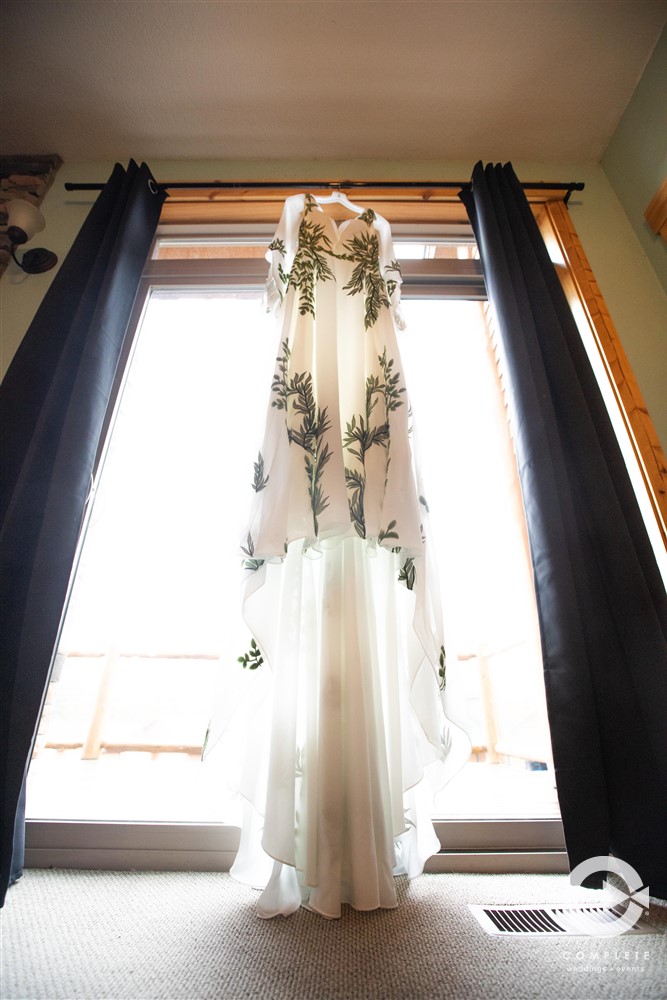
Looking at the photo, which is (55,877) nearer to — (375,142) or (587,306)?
(587,306)

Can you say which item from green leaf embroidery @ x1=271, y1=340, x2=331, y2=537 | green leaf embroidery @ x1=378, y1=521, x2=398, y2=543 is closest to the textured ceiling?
green leaf embroidery @ x1=271, y1=340, x2=331, y2=537

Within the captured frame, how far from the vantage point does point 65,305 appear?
3.72ft

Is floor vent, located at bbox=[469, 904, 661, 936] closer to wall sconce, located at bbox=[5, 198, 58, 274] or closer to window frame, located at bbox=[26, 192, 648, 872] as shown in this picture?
window frame, located at bbox=[26, 192, 648, 872]

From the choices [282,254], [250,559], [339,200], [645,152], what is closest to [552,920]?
[250,559]

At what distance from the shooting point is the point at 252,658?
2.60 ft

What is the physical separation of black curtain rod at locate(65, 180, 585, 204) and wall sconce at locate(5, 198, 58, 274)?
0.26m

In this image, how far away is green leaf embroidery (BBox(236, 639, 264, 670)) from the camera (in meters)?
0.79

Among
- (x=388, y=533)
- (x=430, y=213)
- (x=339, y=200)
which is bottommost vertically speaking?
(x=388, y=533)

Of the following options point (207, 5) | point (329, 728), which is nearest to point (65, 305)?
point (207, 5)

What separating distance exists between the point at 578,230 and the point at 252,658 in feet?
5.73

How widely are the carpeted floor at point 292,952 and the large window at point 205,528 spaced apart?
430 mm

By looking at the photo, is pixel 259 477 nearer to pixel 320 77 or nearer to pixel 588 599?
pixel 588 599

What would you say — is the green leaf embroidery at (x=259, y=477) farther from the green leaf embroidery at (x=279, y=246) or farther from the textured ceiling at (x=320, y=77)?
the textured ceiling at (x=320, y=77)

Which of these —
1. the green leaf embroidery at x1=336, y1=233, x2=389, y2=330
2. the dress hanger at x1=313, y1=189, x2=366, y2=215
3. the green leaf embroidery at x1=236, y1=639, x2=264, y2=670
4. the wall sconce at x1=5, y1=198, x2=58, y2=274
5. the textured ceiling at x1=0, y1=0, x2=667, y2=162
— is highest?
the textured ceiling at x1=0, y1=0, x2=667, y2=162
